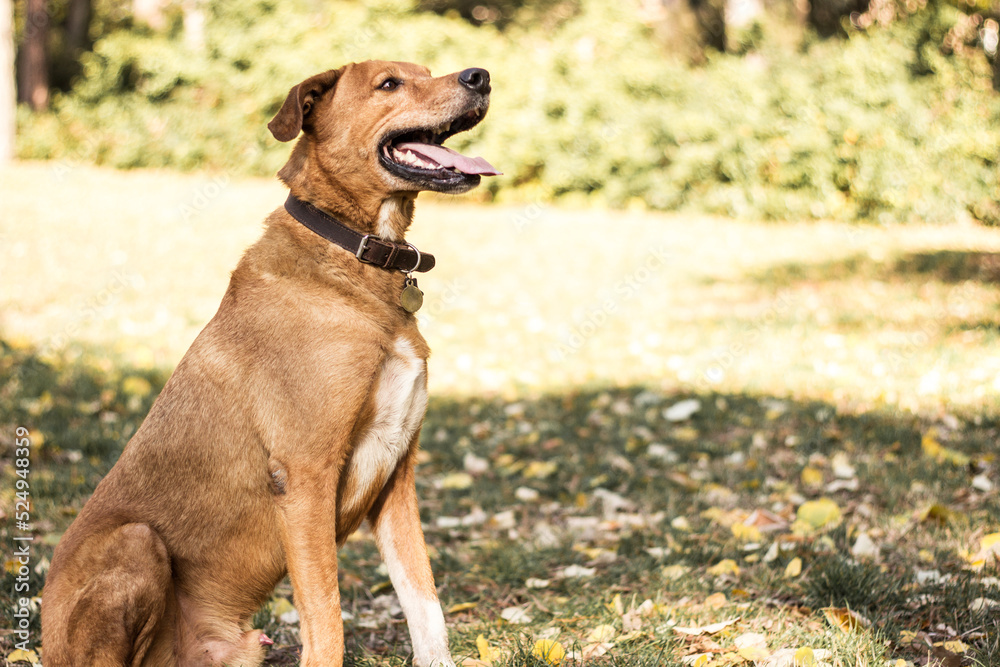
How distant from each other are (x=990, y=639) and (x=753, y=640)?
30.2 inches

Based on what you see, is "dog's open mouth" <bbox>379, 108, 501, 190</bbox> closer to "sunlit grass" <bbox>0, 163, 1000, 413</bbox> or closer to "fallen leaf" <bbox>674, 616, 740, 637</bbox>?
"fallen leaf" <bbox>674, 616, 740, 637</bbox>

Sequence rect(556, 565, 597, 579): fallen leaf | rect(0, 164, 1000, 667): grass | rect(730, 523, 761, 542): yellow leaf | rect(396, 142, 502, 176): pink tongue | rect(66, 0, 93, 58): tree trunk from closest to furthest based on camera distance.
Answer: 1. rect(396, 142, 502, 176): pink tongue
2. rect(0, 164, 1000, 667): grass
3. rect(556, 565, 597, 579): fallen leaf
4. rect(730, 523, 761, 542): yellow leaf
5. rect(66, 0, 93, 58): tree trunk

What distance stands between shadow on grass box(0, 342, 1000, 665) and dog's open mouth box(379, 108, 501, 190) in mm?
1711

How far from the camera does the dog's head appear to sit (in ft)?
9.64

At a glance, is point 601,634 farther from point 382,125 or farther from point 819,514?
point 382,125

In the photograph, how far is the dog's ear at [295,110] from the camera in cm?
284

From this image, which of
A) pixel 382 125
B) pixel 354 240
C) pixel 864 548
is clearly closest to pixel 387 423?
pixel 354 240

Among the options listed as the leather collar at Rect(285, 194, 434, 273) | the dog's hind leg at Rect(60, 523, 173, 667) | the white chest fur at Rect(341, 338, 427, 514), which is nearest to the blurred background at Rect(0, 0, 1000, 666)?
the white chest fur at Rect(341, 338, 427, 514)

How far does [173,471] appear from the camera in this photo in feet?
8.82

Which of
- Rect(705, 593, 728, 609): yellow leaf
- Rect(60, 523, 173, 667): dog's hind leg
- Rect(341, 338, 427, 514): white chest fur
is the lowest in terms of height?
Rect(705, 593, 728, 609): yellow leaf

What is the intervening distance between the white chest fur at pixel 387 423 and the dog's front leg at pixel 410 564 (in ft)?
0.51

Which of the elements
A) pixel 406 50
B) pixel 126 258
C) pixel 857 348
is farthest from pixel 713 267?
pixel 406 50

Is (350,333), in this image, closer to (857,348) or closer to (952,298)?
(857,348)

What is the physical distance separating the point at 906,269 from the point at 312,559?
980 cm
